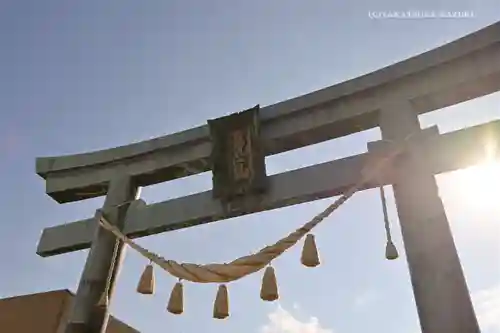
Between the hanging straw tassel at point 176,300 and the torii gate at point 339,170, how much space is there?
→ 56 centimetres

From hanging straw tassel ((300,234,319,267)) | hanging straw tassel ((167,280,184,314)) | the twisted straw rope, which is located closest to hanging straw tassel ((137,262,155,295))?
hanging straw tassel ((167,280,184,314))

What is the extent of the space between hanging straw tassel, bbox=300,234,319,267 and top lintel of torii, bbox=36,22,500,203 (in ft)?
3.16

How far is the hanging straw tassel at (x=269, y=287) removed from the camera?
3.74 metres

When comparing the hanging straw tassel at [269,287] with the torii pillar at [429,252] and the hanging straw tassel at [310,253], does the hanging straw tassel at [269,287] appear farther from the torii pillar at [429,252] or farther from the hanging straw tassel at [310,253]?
the torii pillar at [429,252]

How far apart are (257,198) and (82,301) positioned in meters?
1.65

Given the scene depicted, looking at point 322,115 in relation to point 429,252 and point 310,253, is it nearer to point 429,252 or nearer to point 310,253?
point 310,253

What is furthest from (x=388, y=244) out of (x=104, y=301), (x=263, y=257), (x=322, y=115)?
(x=104, y=301)

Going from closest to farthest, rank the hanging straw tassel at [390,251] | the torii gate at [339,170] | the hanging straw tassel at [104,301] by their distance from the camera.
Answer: the torii gate at [339,170] < the hanging straw tassel at [390,251] < the hanging straw tassel at [104,301]

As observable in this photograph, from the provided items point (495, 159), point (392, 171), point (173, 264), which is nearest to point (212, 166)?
point (173, 264)

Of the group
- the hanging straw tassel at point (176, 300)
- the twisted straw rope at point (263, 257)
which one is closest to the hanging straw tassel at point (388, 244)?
the twisted straw rope at point (263, 257)

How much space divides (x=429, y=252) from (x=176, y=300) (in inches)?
77.1

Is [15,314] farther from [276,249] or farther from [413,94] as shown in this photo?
[413,94]

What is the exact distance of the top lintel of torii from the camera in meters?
3.82

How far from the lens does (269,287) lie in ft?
12.3
